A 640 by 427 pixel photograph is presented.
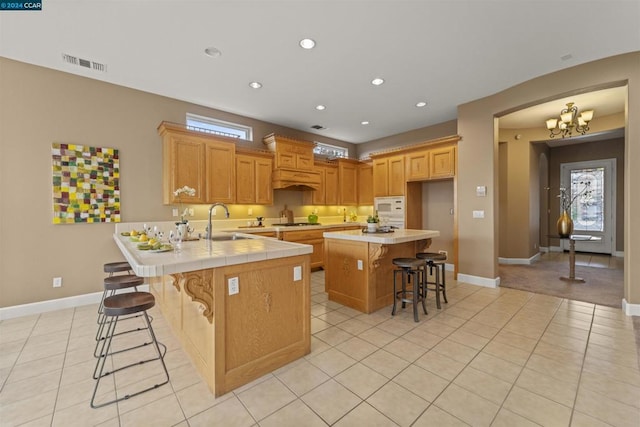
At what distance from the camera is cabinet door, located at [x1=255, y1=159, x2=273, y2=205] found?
516 cm

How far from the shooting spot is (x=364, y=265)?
3354 millimetres

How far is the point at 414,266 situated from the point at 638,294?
9.28 ft

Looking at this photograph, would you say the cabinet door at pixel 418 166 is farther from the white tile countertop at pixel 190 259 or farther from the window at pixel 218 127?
the white tile countertop at pixel 190 259

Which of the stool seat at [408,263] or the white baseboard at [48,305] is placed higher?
the stool seat at [408,263]

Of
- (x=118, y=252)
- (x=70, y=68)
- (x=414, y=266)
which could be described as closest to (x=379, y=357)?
(x=414, y=266)

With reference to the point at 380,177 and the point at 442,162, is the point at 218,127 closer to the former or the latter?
the point at 380,177

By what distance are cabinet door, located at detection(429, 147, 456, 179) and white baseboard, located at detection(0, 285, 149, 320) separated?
5.94m

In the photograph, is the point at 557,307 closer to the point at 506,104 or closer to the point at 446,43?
the point at 506,104

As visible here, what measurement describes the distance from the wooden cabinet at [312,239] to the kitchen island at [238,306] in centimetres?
277

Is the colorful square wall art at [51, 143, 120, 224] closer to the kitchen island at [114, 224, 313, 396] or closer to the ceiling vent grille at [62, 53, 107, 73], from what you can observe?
the ceiling vent grille at [62, 53, 107, 73]

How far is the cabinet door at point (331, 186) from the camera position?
6355 millimetres

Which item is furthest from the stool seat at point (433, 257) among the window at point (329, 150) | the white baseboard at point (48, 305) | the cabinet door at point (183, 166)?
the white baseboard at point (48, 305)

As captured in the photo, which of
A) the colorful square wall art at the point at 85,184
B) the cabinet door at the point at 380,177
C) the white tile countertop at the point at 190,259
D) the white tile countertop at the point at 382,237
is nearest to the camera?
the white tile countertop at the point at 190,259

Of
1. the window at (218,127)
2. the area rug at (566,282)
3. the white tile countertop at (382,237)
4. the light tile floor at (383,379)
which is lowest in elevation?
the light tile floor at (383,379)
